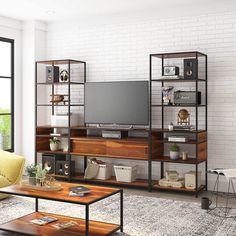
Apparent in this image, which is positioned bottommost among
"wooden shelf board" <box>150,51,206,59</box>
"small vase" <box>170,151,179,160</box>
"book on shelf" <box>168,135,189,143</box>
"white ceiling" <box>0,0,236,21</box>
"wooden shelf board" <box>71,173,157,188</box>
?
"wooden shelf board" <box>71,173,157,188</box>

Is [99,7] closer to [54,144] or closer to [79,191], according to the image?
[54,144]

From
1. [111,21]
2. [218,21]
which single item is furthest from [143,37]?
[218,21]

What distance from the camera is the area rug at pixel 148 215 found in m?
4.25

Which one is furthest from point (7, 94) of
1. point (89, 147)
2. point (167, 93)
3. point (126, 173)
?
point (167, 93)

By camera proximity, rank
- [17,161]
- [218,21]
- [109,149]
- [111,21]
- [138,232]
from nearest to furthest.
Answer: [138,232] < [17,161] < [218,21] < [109,149] < [111,21]

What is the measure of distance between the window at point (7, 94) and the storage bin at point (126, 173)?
2.12 m

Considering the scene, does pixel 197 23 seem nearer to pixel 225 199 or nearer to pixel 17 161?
pixel 225 199

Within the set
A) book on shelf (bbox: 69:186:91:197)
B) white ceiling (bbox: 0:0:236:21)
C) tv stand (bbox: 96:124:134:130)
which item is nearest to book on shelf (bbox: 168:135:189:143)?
tv stand (bbox: 96:124:134:130)

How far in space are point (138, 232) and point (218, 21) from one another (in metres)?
3.42

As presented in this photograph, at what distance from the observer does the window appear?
7219 millimetres

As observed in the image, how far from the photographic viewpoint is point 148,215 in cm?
482

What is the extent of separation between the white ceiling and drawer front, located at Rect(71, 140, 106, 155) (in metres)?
2.09

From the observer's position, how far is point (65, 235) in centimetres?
384

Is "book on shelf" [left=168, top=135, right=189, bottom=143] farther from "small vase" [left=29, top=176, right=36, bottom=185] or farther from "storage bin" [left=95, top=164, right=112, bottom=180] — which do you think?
"small vase" [left=29, top=176, right=36, bottom=185]
